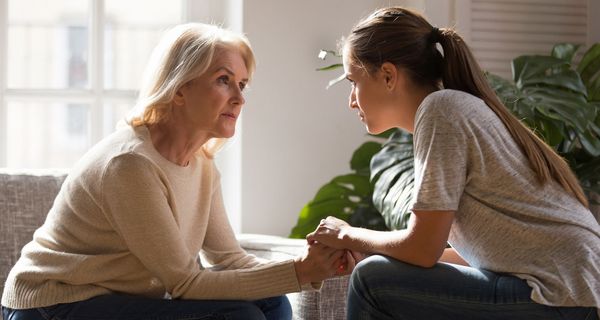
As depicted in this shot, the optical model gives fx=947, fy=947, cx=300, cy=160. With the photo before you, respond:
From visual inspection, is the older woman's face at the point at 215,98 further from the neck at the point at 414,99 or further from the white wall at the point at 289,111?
the white wall at the point at 289,111

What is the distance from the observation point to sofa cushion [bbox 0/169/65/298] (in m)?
2.58

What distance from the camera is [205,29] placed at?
227 cm

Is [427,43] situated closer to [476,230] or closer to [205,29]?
[476,230]

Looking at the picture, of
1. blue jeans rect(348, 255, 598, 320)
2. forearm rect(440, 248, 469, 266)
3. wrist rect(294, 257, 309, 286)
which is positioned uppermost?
blue jeans rect(348, 255, 598, 320)

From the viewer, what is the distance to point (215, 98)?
225 centimetres

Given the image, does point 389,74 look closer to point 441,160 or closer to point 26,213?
point 441,160

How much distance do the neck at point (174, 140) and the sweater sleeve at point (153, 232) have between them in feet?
0.49

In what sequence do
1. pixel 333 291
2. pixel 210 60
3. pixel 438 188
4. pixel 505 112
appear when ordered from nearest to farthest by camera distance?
pixel 438 188
pixel 505 112
pixel 210 60
pixel 333 291

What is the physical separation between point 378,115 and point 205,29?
19.5 inches

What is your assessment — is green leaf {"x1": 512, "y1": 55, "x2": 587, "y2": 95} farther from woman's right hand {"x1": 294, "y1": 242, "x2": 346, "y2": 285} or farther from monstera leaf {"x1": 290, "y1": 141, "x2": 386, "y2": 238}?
woman's right hand {"x1": 294, "y1": 242, "x2": 346, "y2": 285}

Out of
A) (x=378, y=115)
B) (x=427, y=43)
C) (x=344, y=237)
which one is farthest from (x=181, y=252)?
(x=427, y=43)

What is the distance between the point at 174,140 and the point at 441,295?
0.78 metres

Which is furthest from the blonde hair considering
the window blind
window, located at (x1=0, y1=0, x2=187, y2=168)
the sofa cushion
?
the window blind

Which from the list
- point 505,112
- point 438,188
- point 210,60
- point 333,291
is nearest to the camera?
point 438,188
